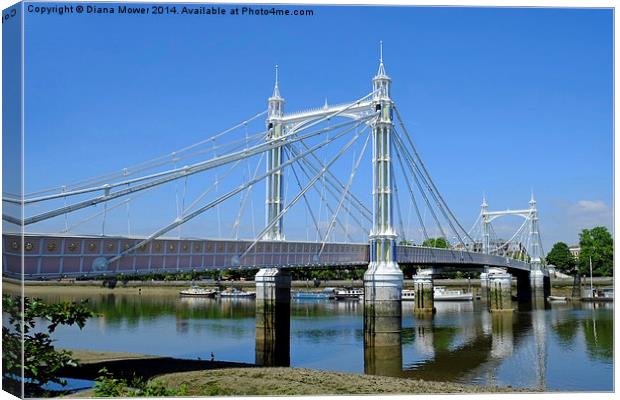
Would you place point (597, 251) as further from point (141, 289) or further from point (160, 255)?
point (141, 289)

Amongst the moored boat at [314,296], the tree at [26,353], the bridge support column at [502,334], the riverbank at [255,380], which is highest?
the tree at [26,353]

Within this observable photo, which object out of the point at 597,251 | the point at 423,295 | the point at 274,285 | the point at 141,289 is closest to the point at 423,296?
the point at 423,295

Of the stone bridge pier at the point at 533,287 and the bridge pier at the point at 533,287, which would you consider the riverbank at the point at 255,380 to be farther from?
the stone bridge pier at the point at 533,287

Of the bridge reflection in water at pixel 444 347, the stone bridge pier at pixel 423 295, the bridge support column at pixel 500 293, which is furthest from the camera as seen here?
the bridge support column at pixel 500 293

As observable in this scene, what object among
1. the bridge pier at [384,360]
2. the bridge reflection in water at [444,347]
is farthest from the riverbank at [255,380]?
the bridge reflection in water at [444,347]

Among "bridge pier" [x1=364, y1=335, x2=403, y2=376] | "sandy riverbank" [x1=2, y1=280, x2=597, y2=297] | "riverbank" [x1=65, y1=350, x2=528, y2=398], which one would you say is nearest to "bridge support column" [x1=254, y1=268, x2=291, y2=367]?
"bridge pier" [x1=364, y1=335, x2=403, y2=376]

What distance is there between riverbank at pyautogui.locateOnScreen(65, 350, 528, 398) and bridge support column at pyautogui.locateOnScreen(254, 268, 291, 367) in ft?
35.9

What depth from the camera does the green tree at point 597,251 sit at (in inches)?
2270

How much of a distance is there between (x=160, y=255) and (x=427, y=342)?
18743 mm

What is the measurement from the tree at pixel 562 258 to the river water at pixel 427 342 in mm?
24857

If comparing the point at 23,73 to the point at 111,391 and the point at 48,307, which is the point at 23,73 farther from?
the point at 111,391

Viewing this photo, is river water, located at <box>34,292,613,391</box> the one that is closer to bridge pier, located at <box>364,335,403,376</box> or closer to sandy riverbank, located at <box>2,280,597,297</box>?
bridge pier, located at <box>364,335,403,376</box>

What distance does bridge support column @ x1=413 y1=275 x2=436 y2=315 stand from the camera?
60.5 meters

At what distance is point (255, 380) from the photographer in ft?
74.9
